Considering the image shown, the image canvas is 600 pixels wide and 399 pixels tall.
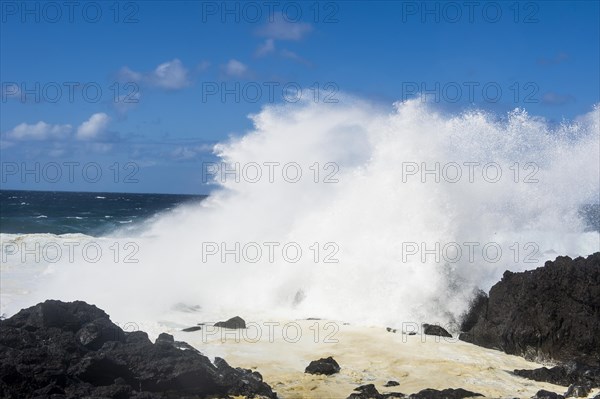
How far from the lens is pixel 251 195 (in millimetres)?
21016

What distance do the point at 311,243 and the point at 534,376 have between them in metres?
8.01

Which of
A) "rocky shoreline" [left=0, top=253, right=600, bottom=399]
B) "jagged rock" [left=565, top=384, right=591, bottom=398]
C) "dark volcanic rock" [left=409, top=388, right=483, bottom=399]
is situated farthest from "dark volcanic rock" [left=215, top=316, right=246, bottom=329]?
"jagged rock" [left=565, top=384, right=591, bottom=398]

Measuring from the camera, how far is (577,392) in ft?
27.3

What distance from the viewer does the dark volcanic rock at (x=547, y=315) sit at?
10586 mm

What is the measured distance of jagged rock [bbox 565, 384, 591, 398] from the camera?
8.31 m

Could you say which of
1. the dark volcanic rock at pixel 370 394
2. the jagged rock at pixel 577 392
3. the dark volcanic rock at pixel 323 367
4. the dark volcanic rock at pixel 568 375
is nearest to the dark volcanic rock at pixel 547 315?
the dark volcanic rock at pixel 568 375

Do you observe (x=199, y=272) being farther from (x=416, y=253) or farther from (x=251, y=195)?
(x=416, y=253)

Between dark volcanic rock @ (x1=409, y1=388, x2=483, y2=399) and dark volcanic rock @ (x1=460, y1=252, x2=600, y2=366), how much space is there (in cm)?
291

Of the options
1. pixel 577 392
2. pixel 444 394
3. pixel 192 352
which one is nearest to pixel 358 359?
pixel 444 394

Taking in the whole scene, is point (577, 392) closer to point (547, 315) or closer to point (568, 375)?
point (568, 375)

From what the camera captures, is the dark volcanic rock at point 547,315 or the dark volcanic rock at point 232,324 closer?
the dark volcanic rock at point 547,315

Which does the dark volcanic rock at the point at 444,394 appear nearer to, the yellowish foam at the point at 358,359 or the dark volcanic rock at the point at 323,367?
the yellowish foam at the point at 358,359

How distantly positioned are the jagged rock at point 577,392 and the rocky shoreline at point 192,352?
0.7 inches

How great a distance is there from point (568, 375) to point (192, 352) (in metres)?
5.47
